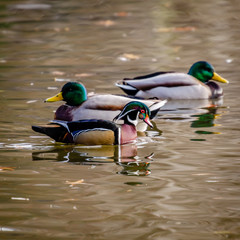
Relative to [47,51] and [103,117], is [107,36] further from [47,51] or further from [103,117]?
[103,117]

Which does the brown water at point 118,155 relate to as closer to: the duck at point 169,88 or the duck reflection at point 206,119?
the duck reflection at point 206,119

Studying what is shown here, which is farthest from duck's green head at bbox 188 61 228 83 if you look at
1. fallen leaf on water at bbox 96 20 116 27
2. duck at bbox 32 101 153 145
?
fallen leaf on water at bbox 96 20 116 27

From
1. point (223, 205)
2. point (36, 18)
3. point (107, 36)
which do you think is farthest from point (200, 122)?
point (36, 18)

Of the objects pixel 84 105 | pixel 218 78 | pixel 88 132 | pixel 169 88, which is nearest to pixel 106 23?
pixel 218 78

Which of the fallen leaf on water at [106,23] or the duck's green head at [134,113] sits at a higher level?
the fallen leaf on water at [106,23]

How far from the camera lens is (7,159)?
7.79 m

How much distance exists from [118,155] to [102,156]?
0.18m

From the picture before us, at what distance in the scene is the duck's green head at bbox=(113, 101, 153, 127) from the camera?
8.70m

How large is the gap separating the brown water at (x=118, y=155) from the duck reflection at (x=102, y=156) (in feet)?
0.04

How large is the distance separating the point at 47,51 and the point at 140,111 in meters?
7.13

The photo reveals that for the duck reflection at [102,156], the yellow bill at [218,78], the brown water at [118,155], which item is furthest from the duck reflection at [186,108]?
the duck reflection at [102,156]

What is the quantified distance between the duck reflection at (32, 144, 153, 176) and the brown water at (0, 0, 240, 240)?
11 millimetres

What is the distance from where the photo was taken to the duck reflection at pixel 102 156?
7477mm

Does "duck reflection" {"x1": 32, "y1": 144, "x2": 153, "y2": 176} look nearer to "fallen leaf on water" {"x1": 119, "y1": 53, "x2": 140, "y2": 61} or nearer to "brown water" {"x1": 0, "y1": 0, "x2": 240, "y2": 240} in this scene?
"brown water" {"x1": 0, "y1": 0, "x2": 240, "y2": 240}
